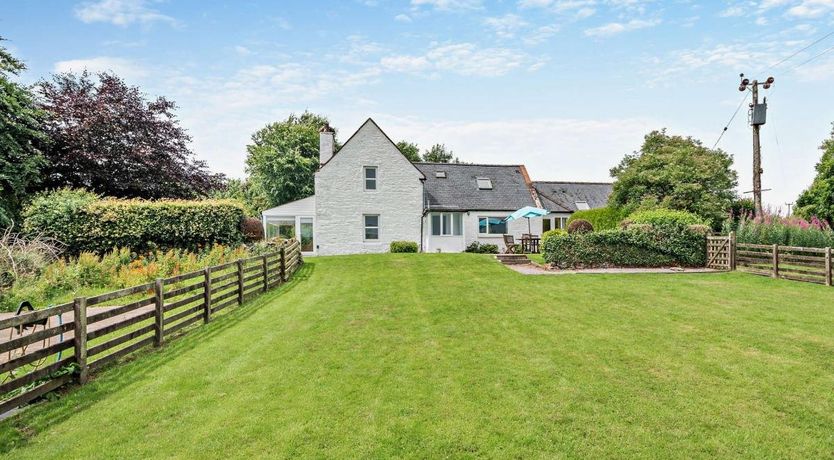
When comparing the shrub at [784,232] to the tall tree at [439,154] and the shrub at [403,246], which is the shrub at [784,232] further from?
the tall tree at [439,154]

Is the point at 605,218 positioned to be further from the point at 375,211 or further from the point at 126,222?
the point at 126,222

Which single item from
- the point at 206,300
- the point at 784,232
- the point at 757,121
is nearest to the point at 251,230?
the point at 206,300

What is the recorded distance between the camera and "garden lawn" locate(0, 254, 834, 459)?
4.05 meters

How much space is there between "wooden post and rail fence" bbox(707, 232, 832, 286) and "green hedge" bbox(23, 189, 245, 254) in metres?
21.0

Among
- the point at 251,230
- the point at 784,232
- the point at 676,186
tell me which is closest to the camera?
the point at 784,232

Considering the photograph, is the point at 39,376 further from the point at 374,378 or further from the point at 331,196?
the point at 331,196

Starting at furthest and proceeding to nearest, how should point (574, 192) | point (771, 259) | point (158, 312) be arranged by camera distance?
point (574, 192) < point (771, 259) < point (158, 312)

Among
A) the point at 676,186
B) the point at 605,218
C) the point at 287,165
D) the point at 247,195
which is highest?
the point at 287,165

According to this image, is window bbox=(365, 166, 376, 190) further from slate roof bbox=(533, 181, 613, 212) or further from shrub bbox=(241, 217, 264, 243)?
slate roof bbox=(533, 181, 613, 212)

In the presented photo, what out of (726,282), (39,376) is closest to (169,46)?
(39,376)

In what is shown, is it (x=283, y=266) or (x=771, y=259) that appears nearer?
(x=283, y=266)

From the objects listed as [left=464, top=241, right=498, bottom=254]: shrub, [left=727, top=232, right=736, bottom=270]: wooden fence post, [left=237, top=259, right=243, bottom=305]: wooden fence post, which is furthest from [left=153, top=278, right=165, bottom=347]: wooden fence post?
[left=464, top=241, right=498, bottom=254]: shrub

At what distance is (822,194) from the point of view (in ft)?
102

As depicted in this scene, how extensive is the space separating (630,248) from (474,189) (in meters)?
13.2
